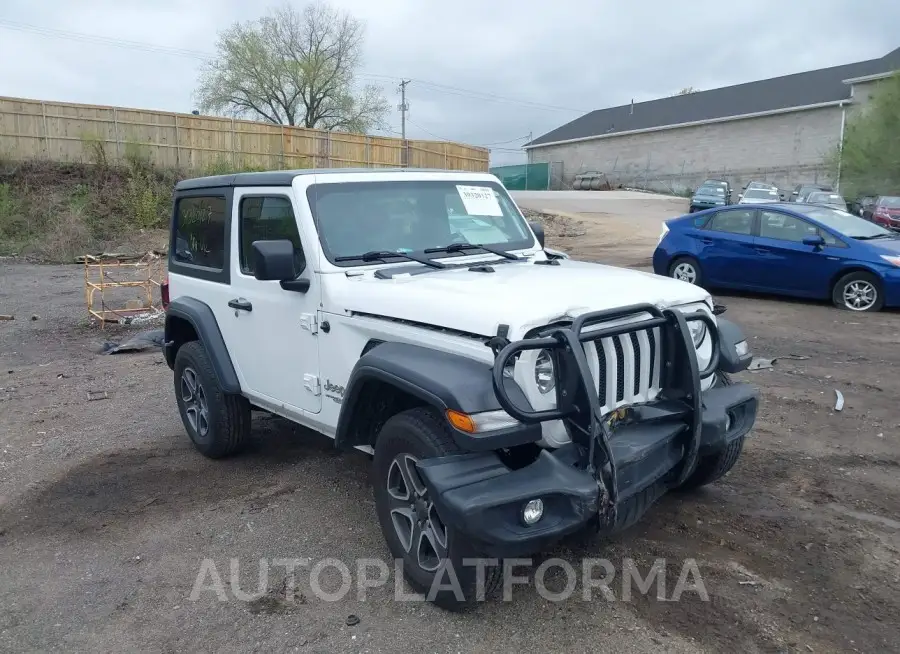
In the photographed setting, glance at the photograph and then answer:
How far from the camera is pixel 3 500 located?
4.74 meters

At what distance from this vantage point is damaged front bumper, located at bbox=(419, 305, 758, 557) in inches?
109

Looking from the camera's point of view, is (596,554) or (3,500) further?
(3,500)

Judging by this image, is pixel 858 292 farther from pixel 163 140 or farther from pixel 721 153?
pixel 721 153

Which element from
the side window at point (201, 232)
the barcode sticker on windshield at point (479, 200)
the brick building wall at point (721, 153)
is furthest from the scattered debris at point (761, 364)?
the brick building wall at point (721, 153)

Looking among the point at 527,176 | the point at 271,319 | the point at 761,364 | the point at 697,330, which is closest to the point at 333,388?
the point at 271,319

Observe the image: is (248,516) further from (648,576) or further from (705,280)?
(705,280)

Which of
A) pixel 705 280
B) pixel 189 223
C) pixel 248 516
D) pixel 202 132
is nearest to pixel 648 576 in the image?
pixel 248 516

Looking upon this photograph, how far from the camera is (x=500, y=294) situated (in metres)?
3.30

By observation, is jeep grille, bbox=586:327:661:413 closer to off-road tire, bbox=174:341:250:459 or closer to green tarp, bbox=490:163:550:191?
off-road tire, bbox=174:341:250:459

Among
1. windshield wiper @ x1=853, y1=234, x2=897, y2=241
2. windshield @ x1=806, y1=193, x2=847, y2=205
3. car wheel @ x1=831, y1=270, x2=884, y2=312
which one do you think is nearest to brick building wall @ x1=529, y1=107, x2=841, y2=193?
windshield @ x1=806, y1=193, x2=847, y2=205

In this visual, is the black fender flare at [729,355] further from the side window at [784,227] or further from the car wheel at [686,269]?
the car wheel at [686,269]

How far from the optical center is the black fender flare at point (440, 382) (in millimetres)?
2875

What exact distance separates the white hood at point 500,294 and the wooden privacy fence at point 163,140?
1834 centimetres

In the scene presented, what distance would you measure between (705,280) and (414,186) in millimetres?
8258
